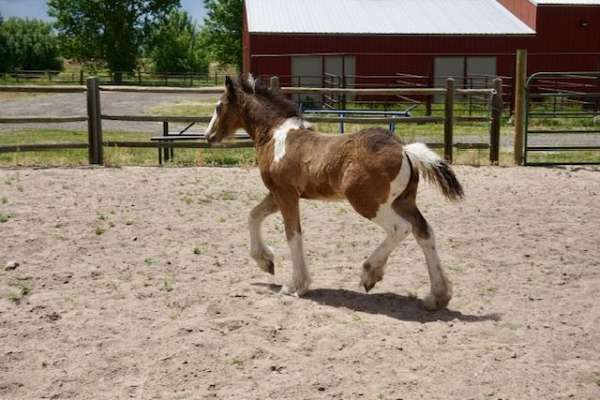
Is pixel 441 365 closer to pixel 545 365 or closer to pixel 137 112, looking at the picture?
pixel 545 365

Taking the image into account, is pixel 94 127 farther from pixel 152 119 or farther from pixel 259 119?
pixel 259 119

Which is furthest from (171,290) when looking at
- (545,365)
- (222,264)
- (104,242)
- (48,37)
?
(48,37)

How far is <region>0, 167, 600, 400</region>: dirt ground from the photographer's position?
13.9 ft

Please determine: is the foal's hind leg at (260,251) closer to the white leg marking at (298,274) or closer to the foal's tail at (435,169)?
the white leg marking at (298,274)

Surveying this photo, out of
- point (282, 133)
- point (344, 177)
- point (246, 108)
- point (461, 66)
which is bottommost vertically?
point (344, 177)

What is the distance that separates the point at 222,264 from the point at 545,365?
9.99 ft

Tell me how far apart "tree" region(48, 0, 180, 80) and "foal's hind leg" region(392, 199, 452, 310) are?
46059 mm

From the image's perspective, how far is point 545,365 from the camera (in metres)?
4.37

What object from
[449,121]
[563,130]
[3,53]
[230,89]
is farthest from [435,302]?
[3,53]

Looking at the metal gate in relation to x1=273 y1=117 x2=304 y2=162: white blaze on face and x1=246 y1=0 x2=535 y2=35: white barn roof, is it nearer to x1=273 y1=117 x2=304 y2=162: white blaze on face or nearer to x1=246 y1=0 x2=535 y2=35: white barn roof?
x1=246 y1=0 x2=535 y2=35: white barn roof

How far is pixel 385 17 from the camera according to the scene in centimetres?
2930

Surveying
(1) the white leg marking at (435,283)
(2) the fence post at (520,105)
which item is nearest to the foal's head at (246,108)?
(1) the white leg marking at (435,283)

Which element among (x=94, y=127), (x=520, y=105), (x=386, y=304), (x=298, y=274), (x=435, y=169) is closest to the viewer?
(x=435, y=169)

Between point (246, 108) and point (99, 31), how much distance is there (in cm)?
4717
